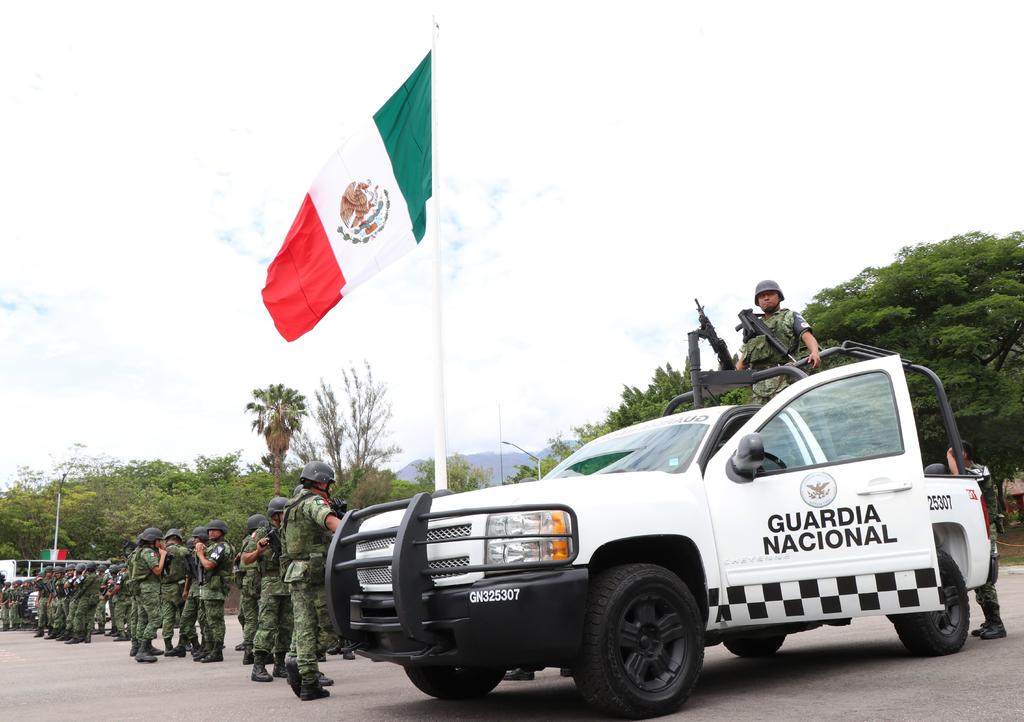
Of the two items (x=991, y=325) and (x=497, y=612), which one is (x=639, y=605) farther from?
(x=991, y=325)

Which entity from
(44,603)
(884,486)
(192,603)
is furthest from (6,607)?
(884,486)

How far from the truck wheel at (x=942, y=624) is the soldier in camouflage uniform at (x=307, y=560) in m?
4.29

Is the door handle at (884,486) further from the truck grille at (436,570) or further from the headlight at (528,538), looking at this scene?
the truck grille at (436,570)

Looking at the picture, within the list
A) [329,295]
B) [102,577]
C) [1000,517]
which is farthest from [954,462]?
[102,577]

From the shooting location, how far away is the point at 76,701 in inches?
321

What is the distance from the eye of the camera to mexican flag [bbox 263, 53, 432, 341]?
13797 mm

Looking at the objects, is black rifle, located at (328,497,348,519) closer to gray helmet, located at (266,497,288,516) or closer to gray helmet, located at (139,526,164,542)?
gray helmet, located at (266,497,288,516)

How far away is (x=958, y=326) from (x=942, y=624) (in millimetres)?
24880

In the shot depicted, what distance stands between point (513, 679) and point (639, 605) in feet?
8.96

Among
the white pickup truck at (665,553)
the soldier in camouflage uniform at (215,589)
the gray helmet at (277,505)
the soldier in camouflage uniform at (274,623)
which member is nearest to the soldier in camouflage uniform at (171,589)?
the soldier in camouflage uniform at (215,589)

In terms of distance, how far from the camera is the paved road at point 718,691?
16.3 ft

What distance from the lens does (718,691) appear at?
5.89 metres

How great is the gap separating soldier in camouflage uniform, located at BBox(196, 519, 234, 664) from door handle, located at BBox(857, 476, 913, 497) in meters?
9.24

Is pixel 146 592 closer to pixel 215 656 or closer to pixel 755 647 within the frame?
pixel 215 656
